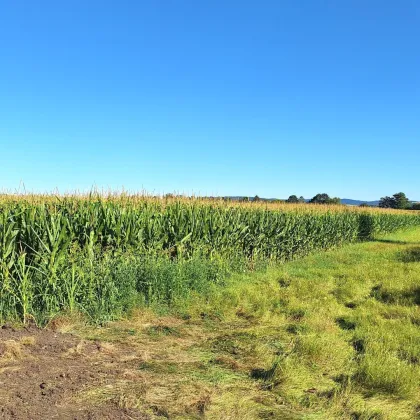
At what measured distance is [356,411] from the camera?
147 inches

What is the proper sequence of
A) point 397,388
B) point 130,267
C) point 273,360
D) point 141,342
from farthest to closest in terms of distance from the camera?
point 130,267 < point 141,342 < point 273,360 < point 397,388

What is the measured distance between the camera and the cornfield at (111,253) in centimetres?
633

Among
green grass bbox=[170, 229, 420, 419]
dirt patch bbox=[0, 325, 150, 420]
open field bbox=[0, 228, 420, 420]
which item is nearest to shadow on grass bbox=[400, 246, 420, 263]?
green grass bbox=[170, 229, 420, 419]

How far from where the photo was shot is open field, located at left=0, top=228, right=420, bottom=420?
147 inches

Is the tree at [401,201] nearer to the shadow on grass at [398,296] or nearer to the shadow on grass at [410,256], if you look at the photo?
the shadow on grass at [410,256]

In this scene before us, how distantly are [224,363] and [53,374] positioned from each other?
195 cm

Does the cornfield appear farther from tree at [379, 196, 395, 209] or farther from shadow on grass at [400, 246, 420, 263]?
tree at [379, 196, 395, 209]

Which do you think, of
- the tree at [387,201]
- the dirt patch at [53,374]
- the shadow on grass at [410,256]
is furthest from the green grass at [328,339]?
the tree at [387,201]

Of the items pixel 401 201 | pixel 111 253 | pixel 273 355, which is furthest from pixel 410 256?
pixel 401 201

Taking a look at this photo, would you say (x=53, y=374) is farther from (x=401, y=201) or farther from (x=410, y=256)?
(x=401, y=201)

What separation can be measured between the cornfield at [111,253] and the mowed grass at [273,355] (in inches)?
19.9

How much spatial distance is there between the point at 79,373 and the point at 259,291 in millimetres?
5300

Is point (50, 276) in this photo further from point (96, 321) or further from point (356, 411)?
point (356, 411)

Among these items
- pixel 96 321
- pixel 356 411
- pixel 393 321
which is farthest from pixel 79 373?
pixel 393 321
